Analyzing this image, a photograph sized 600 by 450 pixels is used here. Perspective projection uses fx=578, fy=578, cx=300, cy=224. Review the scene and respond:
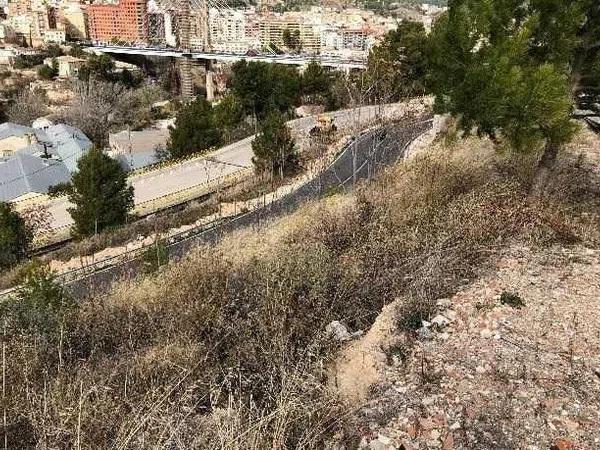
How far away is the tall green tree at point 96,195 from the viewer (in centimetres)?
1634

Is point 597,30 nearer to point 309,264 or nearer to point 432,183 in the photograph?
point 432,183

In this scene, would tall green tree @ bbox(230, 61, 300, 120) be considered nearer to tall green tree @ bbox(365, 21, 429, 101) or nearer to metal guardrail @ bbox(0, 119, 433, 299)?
tall green tree @ bbox(365, 21, 429, 101)

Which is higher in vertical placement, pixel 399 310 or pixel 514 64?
pixel 514 64

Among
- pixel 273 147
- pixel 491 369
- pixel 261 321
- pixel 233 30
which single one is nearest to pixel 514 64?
pixel 491 369

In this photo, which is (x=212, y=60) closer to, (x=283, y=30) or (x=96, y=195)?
(x=283, y=30)

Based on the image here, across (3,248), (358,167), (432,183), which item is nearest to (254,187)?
(358,167)

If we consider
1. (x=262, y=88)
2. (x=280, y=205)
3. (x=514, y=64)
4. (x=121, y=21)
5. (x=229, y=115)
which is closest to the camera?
(x=514, y=64)

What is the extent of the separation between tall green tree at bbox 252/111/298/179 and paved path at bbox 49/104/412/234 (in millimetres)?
2528

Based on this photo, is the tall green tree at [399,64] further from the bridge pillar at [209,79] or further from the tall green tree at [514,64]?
the bridge pillar at [209,79]

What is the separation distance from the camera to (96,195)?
1642 centimetres

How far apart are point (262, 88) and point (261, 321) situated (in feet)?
97.1

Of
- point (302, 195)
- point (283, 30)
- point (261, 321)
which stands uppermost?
point (283, 30)

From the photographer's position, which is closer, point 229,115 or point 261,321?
point 261,321

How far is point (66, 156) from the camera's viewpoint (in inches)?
1099
